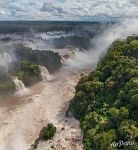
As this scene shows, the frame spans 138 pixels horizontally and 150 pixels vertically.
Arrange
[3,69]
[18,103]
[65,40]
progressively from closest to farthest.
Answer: [18,103] < [3,69] < [65,40]

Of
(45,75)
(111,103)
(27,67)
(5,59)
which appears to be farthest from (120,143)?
(5,59)

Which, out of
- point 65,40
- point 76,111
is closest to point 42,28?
point 65,40

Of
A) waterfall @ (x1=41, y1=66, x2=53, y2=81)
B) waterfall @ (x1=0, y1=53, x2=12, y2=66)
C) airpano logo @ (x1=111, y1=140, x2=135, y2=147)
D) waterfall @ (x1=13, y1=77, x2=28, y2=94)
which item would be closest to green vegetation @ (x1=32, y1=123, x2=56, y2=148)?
airpano logo @ (x1=111, y1=140, x2=135, y2=147)

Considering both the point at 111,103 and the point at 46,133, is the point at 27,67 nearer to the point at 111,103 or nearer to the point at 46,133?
the point at 111,103

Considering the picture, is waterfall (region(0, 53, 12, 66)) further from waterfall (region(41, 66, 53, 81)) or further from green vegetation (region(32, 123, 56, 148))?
green vegetation (region(32, 123, 56, 148))

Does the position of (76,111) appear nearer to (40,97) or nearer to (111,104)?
(111,104)

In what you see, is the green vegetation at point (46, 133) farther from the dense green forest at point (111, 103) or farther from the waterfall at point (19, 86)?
the waterfall at point (19, 86)
